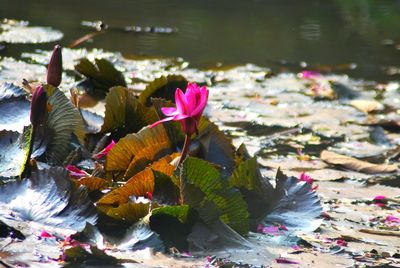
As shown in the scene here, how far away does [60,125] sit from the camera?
213cm

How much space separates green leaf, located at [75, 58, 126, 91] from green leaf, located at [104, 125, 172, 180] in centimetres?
71

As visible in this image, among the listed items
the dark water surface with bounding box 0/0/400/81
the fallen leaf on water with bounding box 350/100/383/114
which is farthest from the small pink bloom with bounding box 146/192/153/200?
the dark water surface with bounding box 0/0/400/81

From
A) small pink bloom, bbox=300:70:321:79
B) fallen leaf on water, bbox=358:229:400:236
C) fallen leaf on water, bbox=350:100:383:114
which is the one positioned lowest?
small pink bloom, bbox=300:70:321:79

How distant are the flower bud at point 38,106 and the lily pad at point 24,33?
10.1 ft

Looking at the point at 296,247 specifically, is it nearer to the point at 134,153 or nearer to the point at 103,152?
the point at 134,153

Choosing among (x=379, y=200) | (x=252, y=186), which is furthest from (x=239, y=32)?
(x=252, y=186)

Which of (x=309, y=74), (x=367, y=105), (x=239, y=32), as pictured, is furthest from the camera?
(x=239, y=32)

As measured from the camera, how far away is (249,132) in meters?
3.26

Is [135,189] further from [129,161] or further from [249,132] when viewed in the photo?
[249,132]

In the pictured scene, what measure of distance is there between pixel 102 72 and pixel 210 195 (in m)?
1.10

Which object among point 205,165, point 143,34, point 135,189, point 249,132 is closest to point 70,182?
point 135,189

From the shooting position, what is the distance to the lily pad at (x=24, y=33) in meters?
4.95

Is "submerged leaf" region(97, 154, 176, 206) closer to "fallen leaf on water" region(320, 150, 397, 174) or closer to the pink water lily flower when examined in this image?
the pink water lily flower

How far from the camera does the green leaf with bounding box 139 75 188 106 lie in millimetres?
2551
